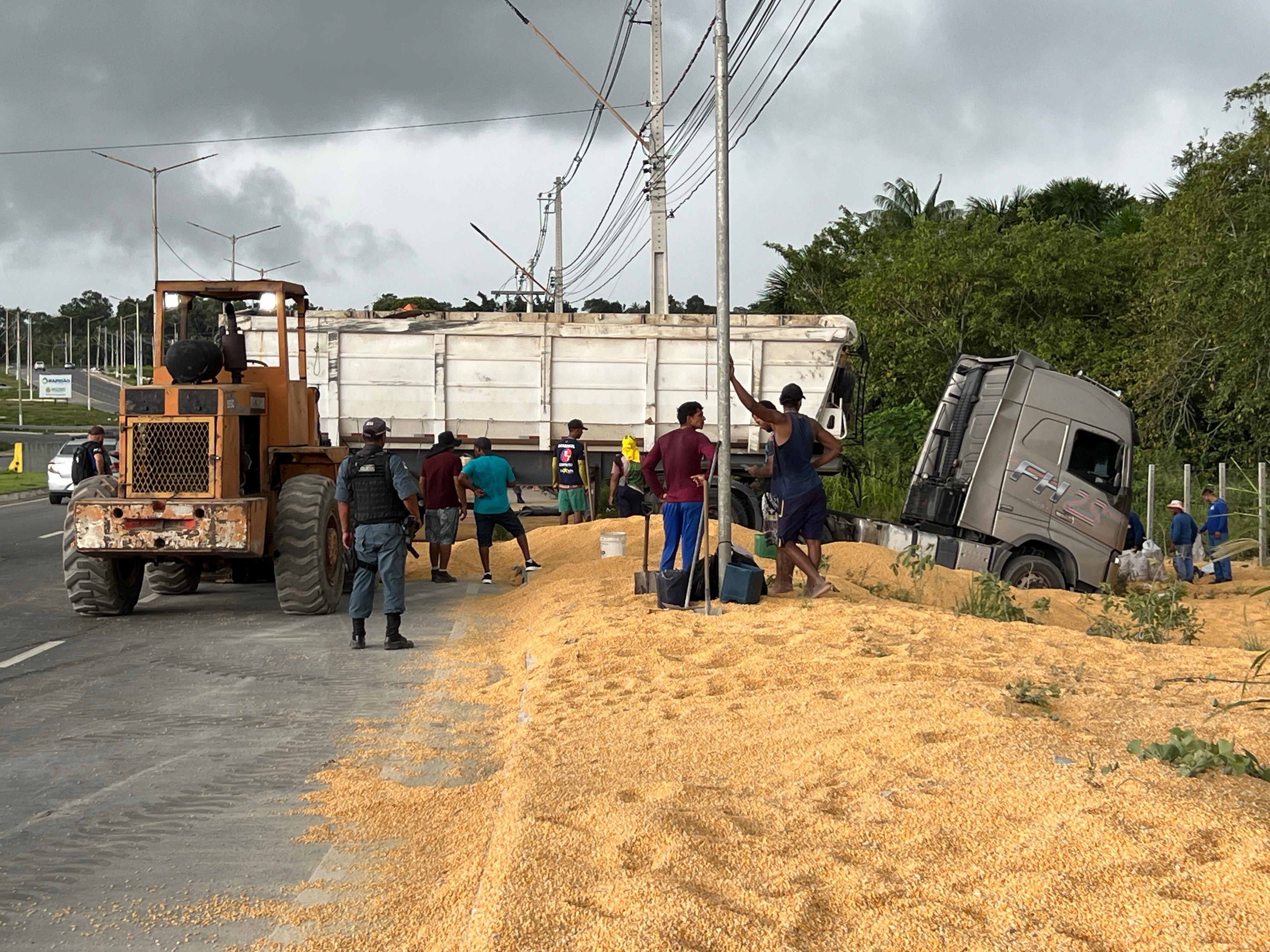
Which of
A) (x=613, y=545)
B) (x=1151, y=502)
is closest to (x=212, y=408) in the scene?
(x=613, y=545)

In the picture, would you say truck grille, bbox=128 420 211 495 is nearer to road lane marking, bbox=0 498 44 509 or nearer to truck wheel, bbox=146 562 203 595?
truck wheel, bbox=146 562 203 595

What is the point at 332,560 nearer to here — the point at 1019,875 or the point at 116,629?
Answer: the point at 116,629

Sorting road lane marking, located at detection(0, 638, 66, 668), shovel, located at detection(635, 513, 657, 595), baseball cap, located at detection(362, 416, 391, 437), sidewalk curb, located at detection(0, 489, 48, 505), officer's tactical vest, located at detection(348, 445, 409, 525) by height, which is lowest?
sidewalk curb, located at detection(0, 489, 48, 505)

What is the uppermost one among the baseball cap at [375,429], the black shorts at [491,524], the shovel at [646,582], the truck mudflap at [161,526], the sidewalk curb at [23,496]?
the baseball cap at [375,429]

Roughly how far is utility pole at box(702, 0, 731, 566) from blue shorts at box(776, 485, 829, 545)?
0.47 meters

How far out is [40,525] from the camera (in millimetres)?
24359

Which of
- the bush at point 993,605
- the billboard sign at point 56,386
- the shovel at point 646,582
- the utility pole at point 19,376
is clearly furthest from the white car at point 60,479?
the billboard sign at point 56,386

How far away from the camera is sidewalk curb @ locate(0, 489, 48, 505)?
111 ft

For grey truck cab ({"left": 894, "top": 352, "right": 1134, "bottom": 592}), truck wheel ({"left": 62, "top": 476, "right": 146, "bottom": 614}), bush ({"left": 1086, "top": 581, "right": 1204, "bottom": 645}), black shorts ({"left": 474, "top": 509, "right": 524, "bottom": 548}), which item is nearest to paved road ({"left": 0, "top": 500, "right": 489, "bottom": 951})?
truck wheel ({"left": 62, "top": 476, "right": 146, "bottom": 614})

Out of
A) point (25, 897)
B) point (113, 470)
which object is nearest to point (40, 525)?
point (113, 470)

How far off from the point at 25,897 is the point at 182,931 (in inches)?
29.8

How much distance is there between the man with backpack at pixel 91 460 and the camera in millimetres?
19969

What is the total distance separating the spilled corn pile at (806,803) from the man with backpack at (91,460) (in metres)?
12.7

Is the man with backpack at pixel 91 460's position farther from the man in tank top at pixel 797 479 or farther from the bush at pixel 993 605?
the bush at pixel 993 605
